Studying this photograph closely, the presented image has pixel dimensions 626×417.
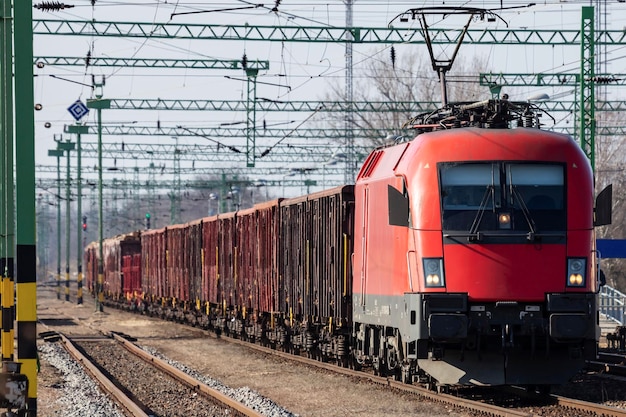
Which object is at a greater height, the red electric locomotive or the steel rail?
the red electric locomotive

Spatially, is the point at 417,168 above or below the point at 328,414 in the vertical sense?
above

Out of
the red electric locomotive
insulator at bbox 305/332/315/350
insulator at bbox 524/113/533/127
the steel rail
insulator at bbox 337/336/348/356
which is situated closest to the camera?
the red electric locomotive

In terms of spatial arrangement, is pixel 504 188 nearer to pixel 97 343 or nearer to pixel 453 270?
pixel 453 270

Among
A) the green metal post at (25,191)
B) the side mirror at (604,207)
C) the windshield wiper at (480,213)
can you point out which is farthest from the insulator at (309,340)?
the green metal post at (25,191)

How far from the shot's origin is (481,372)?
14.0 m

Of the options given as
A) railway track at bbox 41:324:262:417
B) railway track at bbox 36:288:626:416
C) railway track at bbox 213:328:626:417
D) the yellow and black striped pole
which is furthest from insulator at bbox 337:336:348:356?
the yellow and black striped pole

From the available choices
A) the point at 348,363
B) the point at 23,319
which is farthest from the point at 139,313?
the point at 23,319

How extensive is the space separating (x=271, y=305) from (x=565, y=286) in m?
12.4

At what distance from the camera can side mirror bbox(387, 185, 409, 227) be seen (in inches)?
572

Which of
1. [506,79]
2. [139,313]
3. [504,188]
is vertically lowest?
[139,313]

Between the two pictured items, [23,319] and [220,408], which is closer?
[23,319]

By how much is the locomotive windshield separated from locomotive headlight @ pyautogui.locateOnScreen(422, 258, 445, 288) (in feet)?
1.40

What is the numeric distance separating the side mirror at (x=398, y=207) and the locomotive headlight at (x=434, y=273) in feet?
2.51

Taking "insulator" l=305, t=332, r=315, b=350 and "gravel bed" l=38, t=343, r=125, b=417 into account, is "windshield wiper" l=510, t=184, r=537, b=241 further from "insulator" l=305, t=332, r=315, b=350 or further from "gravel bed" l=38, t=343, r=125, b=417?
"insulator" l=305, t=332, r=315, b=350
